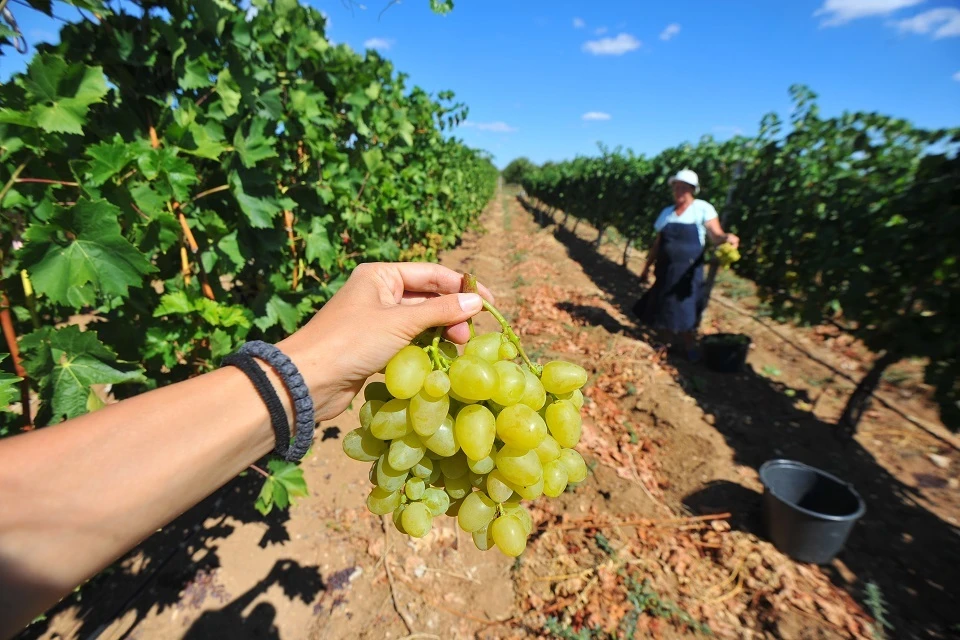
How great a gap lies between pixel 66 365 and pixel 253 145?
4.12ft

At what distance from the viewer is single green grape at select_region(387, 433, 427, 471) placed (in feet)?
3.60

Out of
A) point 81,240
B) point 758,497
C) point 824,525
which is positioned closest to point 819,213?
point 758,497

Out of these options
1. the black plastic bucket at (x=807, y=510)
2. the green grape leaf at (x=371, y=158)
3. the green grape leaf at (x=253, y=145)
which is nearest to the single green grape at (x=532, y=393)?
the green grape leaf at (x=253, y=145)

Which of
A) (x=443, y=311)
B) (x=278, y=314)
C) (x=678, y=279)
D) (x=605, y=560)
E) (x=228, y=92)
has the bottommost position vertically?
(x=605, y=560)

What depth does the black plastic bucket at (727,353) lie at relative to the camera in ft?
18.8

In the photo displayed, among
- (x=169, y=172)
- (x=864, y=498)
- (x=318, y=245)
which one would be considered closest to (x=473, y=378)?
(x=169, y=172)

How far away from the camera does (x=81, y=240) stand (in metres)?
1.53

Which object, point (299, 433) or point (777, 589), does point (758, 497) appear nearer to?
Answer: point (777, 589)

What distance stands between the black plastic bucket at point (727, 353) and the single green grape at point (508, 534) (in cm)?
551

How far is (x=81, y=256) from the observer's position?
5.05 ft

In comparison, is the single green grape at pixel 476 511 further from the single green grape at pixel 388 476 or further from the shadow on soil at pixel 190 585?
the shadow on soil at pixel 190 585

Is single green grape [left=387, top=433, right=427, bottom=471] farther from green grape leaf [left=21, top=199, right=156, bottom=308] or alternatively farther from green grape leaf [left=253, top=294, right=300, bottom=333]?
green grape leaf [left=253, top=294, right=300, bottom=333]

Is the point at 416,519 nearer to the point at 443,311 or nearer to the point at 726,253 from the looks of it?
the point at 443,311

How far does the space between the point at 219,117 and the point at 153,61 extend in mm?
319
